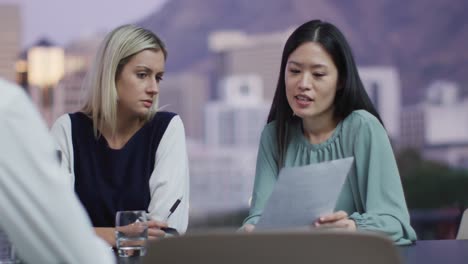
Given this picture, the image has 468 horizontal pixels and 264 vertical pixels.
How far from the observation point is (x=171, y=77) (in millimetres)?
6582

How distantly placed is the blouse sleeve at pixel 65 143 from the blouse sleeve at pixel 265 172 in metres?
0.51

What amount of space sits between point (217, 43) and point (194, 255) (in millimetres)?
5562

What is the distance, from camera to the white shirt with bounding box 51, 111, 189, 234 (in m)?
2.46

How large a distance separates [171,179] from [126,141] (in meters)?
0.19

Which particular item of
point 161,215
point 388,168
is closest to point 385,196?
point 388,168

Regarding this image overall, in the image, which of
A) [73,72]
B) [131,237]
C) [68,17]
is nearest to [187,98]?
[73,72]

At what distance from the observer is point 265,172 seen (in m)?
2.38

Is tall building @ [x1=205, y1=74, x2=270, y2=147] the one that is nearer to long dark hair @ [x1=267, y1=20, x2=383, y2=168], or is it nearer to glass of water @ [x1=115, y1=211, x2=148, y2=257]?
long dark hair @ [x1=267, y1=20, x2=383, y2=168]

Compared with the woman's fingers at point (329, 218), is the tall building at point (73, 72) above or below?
above

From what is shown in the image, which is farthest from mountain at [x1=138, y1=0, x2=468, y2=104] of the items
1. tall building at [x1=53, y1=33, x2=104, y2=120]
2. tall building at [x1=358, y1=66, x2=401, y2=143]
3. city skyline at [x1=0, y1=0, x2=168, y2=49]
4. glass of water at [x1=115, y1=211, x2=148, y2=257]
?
glass of water at [x1=115, y1=211, x2=148, y2=257]

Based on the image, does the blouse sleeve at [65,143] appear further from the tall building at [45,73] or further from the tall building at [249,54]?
the tall building at [249,54]

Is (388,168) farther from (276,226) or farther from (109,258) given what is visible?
(109,258)

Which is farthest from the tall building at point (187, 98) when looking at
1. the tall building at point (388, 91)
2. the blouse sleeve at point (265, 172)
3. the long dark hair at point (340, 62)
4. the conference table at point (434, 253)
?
the conference table at point (434, 253)

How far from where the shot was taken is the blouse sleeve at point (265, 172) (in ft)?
7.66
